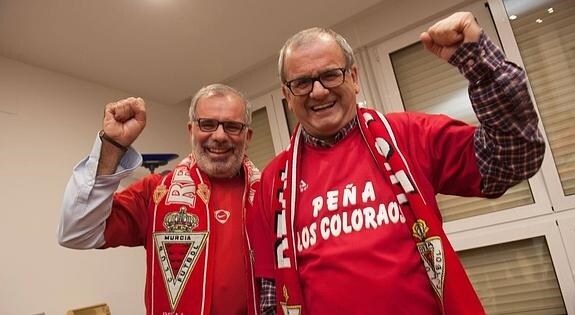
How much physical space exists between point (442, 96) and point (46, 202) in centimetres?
252

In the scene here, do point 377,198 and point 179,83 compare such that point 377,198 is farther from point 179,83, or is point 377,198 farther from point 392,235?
point 179,83

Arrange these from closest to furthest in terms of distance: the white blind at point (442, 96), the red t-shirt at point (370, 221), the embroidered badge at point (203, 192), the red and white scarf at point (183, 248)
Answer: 1. the red t-shirt at point (370, 221)
2. the red and white scarf at point (183, 248)
3. the embroidered badge at point (203, 192)
4. the white blind at point (442, 96)

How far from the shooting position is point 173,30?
2463mm

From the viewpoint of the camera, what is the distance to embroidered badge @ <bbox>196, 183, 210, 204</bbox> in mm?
1370

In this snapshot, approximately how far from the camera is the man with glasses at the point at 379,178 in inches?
29.1

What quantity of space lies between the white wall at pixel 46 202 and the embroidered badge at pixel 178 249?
1321mm

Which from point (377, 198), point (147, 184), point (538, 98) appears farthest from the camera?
point (538, 98)

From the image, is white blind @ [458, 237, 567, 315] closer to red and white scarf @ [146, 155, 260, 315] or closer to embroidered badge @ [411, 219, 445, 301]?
red and white scarf @ [146, 155, 260, 315]

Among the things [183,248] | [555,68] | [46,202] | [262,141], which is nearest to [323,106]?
[183,248]

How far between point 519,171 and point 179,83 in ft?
9.20

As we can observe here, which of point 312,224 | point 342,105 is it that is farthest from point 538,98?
point 312,224

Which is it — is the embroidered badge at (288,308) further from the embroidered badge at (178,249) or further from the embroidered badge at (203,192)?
the embroidered badge at (203,192)

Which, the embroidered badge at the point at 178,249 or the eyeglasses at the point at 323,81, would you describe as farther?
the embroidered badge at the point at 178,249

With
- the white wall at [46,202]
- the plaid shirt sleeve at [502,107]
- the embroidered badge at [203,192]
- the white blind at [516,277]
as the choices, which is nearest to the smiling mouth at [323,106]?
the plaid shirt sleeve at [502,107]
